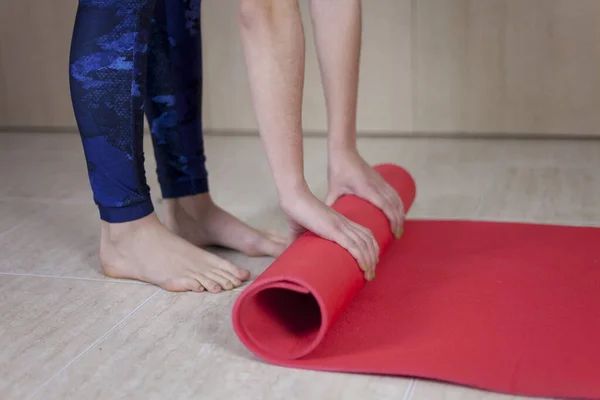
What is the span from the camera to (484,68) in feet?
10.0

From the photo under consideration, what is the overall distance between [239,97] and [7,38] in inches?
44.4

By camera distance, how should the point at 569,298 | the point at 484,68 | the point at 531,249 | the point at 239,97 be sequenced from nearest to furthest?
1. the point at 569,298
2. the point at 531,249
3. the point at 484,68
4. the point at 239,97

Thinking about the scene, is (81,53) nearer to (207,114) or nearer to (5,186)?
(5,186)

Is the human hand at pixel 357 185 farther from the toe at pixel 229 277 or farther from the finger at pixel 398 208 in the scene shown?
the toe at pixel 229 277

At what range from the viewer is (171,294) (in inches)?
60.5

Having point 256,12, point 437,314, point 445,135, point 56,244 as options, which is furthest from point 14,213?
point 445,135

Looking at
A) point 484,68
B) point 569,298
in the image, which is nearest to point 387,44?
point 484,68

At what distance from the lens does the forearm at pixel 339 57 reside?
5.21 feet

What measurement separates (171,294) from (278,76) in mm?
470

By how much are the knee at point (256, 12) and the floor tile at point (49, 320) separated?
1.80 feet

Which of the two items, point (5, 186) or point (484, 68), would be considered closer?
point (5, 186)

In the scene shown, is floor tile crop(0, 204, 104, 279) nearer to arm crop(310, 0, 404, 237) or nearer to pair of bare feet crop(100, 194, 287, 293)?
pair of bare feet crop(100, 194, 287, 293)

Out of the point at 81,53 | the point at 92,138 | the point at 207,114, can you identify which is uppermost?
the point at 81,53

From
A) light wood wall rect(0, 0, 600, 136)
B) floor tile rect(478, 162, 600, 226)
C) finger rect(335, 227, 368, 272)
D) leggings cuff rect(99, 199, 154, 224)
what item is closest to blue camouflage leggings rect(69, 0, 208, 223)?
leggings cuff rect(99, 199, 154, 224)
